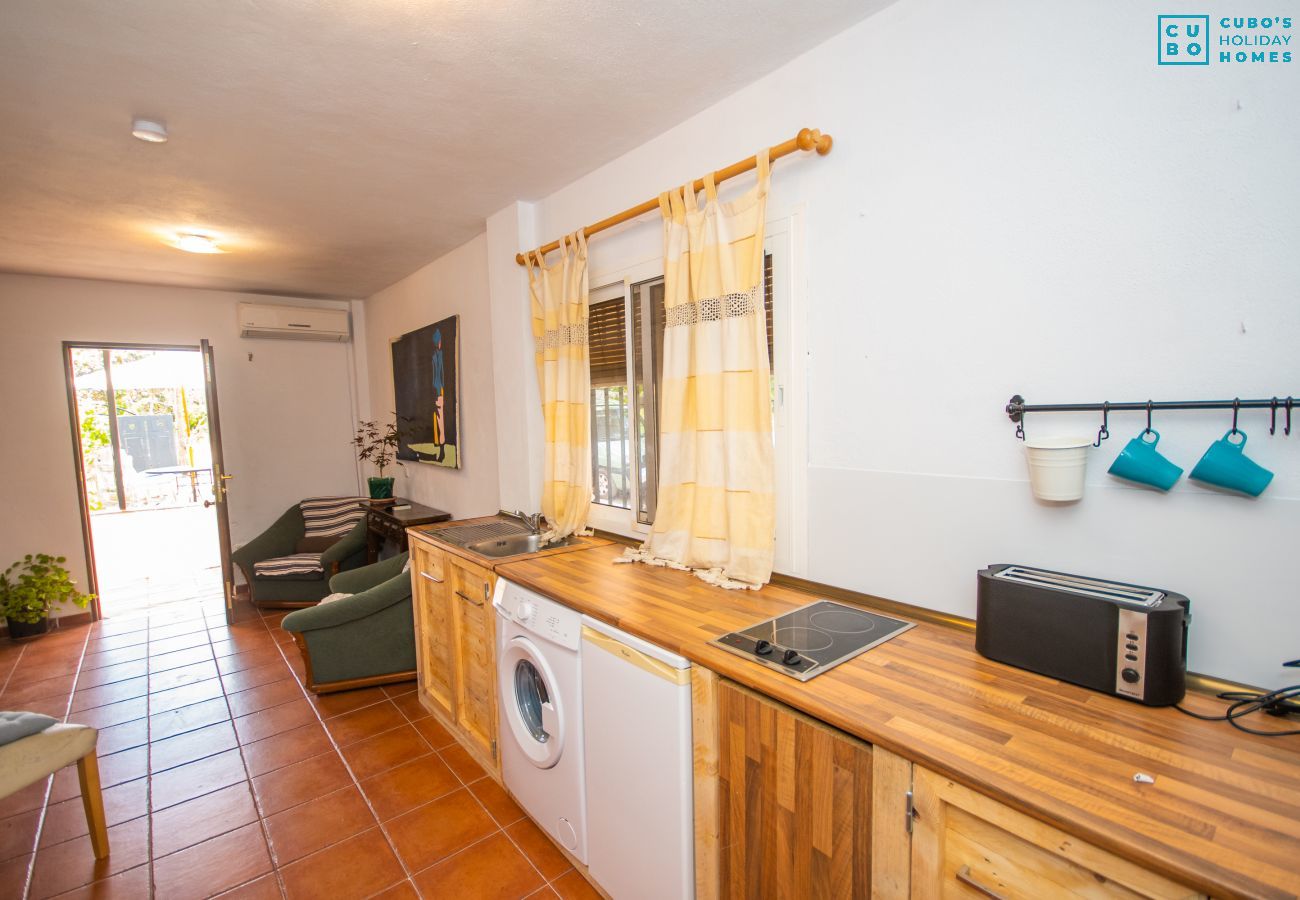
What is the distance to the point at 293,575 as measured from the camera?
4.30 metres

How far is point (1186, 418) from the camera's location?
1122 mm

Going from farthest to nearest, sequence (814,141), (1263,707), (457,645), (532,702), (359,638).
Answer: (359,638)
(457,645)
(532,702)
(814,141)
(1263,707)

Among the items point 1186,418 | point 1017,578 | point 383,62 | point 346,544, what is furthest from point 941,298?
point 346,544

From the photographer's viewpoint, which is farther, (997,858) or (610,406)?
(610,406)

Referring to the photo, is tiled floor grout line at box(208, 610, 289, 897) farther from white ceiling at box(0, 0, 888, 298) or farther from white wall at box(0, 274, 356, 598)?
white ceiling at box(0, 0, 888, 298)

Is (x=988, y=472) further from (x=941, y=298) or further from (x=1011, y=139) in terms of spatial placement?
(x=1011, y=139)

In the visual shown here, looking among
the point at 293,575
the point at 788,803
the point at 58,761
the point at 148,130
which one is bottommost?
the point at 293,575

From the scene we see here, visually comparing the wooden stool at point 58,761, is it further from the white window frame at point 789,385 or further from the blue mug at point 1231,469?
the blue mug at point 1231,469

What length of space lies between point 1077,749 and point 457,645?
2.23 meters

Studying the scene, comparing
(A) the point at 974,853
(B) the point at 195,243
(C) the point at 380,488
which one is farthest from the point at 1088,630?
(C) the point at 380,488

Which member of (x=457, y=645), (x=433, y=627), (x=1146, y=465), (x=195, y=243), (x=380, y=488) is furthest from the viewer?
(x=380, y=488)

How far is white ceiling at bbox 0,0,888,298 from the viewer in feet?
4.96

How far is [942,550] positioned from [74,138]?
3234mm

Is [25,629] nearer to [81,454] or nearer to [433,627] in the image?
[81,454]
